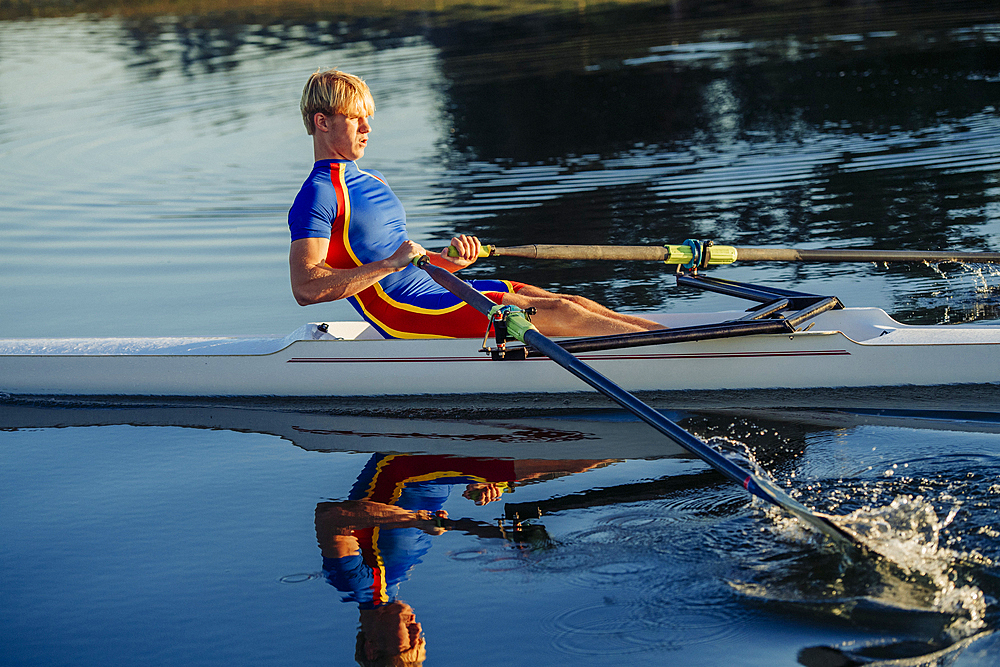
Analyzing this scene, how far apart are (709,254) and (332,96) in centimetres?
221

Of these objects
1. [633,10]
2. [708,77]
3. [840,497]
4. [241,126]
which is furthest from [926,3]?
[840,497]

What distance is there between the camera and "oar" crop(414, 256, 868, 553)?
145 inches

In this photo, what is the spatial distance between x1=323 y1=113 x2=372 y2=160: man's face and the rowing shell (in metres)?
1.10

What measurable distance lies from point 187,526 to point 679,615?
7.34 ft

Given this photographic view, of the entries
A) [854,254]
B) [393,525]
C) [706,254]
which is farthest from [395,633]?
[854,254]

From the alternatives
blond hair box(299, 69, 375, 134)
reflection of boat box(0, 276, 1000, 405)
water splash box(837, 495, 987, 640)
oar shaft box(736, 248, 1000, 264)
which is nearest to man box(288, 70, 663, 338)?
blond hair box(299, 69, 375, 134)

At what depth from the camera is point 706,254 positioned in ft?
18.5

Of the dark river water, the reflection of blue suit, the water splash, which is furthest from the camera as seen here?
the reflection of blue suit

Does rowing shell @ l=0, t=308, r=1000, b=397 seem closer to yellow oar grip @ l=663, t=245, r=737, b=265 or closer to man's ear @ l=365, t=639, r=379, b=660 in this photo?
yellow oar grip @ l=663, t=245, r=737, b=265

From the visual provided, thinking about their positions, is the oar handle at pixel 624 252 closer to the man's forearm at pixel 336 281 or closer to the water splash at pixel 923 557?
the man's forearm at pixel 336 281

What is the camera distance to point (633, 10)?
87.8ft

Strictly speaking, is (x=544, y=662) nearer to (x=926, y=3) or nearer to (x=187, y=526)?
(x=187, y=526)

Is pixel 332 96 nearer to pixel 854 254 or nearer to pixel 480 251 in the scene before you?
pixel 480 251

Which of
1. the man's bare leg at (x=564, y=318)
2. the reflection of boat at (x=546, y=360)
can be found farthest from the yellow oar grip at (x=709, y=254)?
the man's bare leg at (x=564, y=318)
